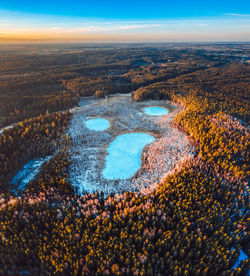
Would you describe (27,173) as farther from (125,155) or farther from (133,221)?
(133,221)

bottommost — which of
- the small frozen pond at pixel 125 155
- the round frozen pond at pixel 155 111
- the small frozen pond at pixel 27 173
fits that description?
the small frozen pond at pixel 27 173

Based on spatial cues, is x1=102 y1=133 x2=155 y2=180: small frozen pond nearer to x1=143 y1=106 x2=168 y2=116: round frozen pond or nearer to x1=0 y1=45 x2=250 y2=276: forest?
x1=0 y1=45 x2=250 y2=276: forest

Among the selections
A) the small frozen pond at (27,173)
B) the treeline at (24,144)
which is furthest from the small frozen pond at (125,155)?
the treeline at (24,144)

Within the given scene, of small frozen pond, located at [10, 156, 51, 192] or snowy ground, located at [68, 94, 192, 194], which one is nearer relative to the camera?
snowy ground, located at [68, 94, 192, 194]

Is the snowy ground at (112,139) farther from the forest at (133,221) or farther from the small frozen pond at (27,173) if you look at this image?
the small frozen pond at (27,173)

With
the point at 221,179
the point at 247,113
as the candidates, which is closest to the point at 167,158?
the point at 221,179

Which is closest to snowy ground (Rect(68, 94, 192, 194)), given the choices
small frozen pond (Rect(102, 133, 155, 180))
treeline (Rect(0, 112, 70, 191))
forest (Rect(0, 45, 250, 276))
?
small frozen pond (Rect(102, 133, 155, 180))

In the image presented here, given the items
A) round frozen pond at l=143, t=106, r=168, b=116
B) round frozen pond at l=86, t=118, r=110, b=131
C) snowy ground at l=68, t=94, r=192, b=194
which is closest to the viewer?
snowy ground at l=68, t=94, r=192, b=194
